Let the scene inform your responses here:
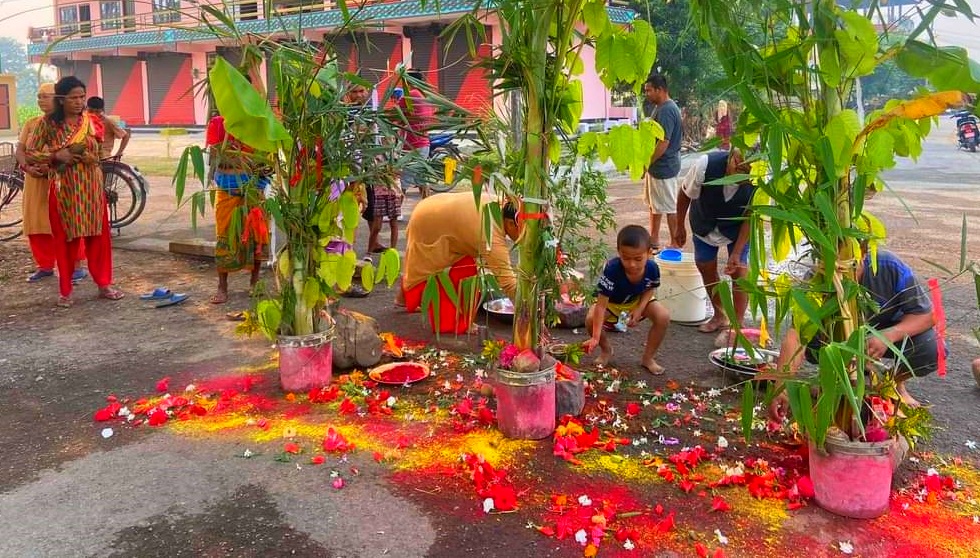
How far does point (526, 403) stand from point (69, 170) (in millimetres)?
4313

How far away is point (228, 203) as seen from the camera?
5914mm

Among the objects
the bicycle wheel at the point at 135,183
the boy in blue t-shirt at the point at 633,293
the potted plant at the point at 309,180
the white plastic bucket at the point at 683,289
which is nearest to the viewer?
the potted plant at the point at 309,180

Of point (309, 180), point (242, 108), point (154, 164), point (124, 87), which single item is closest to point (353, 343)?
point (309, 180)

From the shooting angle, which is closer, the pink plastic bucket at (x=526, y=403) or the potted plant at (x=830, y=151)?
the potted plant at (x=830, y=151)

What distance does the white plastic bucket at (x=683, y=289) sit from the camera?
5582 mm

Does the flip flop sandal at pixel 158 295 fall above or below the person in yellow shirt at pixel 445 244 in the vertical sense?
below

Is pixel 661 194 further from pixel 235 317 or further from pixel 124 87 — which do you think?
pixel 124 87

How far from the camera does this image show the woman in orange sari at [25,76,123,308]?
600cm

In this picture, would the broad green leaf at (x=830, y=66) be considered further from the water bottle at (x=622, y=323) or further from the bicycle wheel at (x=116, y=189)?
the bicycle wheel at (x=116, y=189)

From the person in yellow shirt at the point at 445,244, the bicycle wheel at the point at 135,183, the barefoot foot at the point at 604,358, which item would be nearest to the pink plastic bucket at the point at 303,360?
the person in yellow shirt at the point at 445,244

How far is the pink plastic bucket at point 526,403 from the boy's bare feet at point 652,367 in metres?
1.17

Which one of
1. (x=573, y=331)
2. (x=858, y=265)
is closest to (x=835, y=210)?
(x=858, y=265)

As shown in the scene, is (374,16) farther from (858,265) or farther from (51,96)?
(51,96)

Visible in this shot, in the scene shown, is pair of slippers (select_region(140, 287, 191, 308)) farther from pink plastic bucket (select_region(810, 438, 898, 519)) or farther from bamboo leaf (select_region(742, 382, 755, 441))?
pink plastic bucket (select_region(810, 438, 898, 519))
